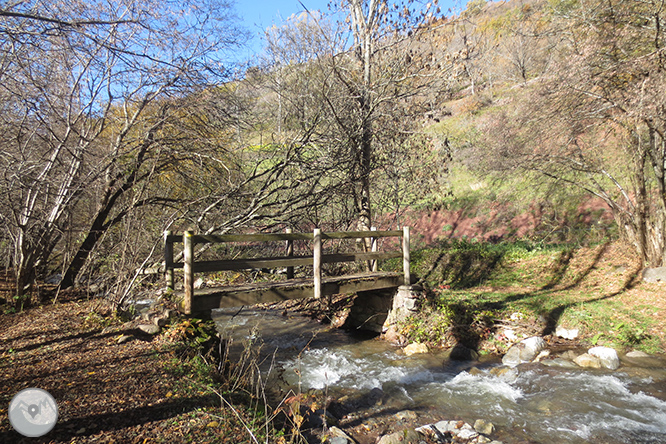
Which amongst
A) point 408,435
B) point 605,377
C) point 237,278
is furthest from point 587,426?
point 237,278

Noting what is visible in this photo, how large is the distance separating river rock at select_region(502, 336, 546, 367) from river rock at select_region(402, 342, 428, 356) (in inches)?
56.0

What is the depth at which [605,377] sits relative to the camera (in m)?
6.12

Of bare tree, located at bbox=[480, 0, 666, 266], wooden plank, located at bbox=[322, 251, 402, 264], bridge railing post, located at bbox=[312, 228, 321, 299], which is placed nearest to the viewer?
bridge railing post, located at bbox=[312, 228, 321, 299]

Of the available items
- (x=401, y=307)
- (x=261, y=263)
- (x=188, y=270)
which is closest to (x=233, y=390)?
(x=188, y=270)

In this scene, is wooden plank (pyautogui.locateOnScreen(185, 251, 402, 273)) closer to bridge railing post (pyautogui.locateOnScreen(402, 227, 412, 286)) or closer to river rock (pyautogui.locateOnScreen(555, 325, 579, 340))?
bridge railing post (pyautogui.locateOnScreen(402, 227, 412, 286))

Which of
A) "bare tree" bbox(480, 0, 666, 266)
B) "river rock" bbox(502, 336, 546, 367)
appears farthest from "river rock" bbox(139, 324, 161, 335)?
"bare tree" bbox(480, 0, 666, 266)

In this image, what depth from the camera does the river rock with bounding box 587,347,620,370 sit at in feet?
21.1

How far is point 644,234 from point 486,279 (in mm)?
3927

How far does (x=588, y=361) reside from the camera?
6.55m

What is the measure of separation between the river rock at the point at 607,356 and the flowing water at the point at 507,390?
0.52ft

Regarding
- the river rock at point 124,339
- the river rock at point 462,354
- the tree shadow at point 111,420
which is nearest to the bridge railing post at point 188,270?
the river rock at point 124,339

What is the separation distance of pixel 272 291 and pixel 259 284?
0.59m

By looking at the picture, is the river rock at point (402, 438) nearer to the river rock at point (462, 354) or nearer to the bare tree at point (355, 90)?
the river rock at point (462, 354)

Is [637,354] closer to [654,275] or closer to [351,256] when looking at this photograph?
[654,275]
